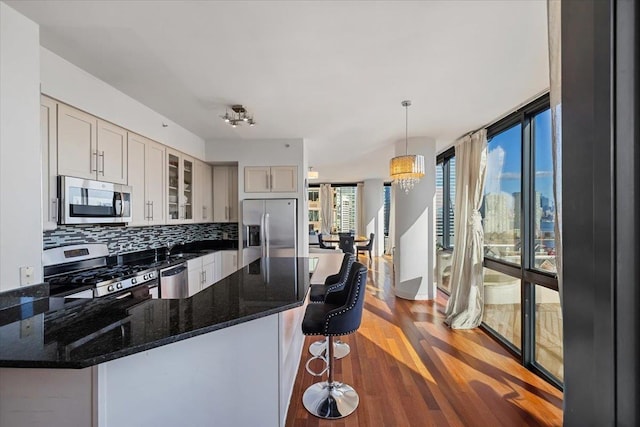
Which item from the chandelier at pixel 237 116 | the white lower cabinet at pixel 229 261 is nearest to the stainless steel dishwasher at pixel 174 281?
the white lower cabinet at pixel 229 261

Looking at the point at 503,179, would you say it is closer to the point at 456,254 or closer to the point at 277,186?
the point at 456,254

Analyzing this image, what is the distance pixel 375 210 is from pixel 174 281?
7315 mm

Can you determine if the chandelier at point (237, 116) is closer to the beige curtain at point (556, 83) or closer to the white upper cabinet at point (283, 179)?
the white upper cabinet at point (283, 179)

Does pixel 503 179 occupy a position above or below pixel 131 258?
above

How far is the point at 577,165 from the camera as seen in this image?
1.32ft

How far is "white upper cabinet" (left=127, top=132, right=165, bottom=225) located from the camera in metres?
3.02

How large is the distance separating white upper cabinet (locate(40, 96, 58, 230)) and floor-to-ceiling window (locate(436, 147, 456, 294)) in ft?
16.0

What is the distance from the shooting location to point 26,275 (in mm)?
1647

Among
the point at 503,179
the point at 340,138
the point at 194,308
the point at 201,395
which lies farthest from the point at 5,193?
the point at 503,179

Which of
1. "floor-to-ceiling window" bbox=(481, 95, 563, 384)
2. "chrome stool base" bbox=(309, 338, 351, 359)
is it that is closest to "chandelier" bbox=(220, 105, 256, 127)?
"chrome stool base" bbox=(309, 338, 351, 359)

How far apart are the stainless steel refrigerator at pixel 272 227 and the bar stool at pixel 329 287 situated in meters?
1.47

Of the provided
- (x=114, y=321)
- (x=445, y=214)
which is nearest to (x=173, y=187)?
(x=114, y=321)

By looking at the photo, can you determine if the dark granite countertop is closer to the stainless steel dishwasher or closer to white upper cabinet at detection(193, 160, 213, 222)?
the stainless steel dishwasher

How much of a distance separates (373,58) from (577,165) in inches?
82.2
